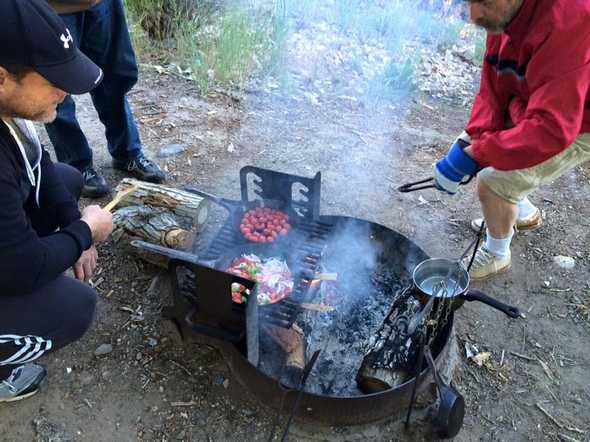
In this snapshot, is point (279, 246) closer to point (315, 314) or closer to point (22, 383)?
point (315, 314)

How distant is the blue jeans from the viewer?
3404 millimetres

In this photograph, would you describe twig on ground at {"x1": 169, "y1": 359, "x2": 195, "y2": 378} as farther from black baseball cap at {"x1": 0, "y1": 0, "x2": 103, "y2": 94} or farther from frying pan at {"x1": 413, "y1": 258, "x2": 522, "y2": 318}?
black baseball cap at {"x1": 0, "y1": 0, "x2": 103, "y2": 94}

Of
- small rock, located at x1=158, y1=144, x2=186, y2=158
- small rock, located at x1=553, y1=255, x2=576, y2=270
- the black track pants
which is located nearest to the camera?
the black track pants

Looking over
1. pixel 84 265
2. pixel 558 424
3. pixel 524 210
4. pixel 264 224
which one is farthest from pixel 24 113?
pixel 524 210

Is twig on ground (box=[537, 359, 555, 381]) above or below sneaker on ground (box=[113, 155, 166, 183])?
below

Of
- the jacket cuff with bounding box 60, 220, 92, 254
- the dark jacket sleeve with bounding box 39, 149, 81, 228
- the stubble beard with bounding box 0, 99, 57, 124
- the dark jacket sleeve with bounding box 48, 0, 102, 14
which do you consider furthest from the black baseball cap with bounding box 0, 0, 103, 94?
the dark jacket sleeve with bounding box 48, 0, 102, 14

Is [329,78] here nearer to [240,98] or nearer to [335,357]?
[240,98]

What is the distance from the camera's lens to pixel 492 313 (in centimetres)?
333

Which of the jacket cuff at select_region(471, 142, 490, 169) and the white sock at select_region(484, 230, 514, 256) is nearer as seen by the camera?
the jacket cuff at select_region(471, 142, 490, 169)

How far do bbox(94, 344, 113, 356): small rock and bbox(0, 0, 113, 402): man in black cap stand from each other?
0.98 feet

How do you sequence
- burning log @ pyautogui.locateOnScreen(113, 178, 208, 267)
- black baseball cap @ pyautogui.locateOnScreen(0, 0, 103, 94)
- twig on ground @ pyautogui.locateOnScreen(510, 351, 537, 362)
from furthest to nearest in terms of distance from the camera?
burning log @ pyautogui.locateOnScreen(113, 178, 208, 267), twig on ground @ pyautogui.locateOnScreen(510, 351, 537, 362), black baseball cap @ pyautogui.locateOnScreen(0, 0, 103, 94)

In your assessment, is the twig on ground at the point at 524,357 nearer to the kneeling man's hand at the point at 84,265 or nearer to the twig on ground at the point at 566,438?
the twig on ground at the point at 566,438

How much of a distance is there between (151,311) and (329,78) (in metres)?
4.01

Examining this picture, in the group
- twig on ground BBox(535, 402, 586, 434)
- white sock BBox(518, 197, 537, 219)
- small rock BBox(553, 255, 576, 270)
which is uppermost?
white sock BBox(518, 197, 537, 219)
